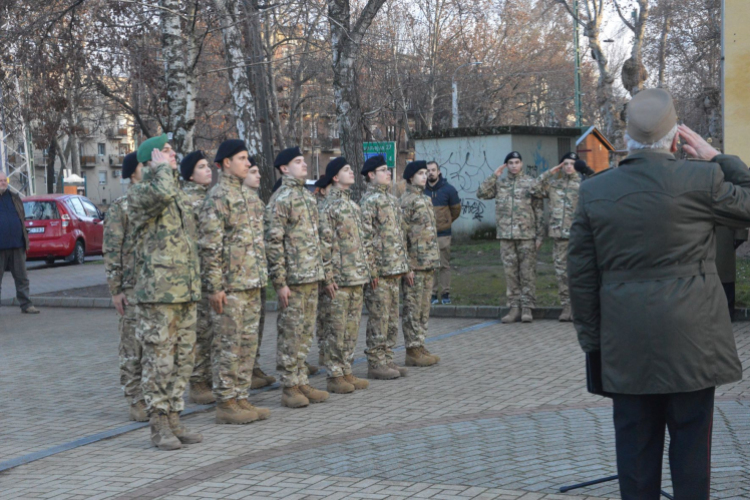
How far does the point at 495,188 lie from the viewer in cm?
1294

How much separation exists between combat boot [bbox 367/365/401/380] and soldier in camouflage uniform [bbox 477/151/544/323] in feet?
12.8

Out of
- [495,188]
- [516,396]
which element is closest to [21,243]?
[495,188]

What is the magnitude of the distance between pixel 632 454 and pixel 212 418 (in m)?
4.46

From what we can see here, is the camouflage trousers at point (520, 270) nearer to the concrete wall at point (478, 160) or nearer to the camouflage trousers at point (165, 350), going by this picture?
the camouflage trousers at point (165, 350)

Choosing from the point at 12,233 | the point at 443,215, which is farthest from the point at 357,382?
the point at 12,233

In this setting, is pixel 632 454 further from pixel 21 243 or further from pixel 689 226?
pixel 21 243

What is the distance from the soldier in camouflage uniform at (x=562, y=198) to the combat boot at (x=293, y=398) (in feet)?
17.6

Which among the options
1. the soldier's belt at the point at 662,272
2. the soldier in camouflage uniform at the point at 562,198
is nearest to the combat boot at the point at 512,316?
the soldier in camouflage uniform at the point at 562,198

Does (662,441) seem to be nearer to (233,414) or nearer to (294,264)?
(233,414)

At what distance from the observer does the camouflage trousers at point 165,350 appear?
6691 mm

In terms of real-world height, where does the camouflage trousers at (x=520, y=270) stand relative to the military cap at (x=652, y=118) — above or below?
below

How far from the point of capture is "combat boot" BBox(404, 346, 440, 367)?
984 centimetres

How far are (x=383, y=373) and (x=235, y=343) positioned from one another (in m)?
2.20

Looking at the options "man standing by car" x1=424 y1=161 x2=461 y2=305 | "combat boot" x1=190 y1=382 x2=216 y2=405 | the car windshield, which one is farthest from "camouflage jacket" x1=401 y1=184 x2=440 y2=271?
the car windshield
